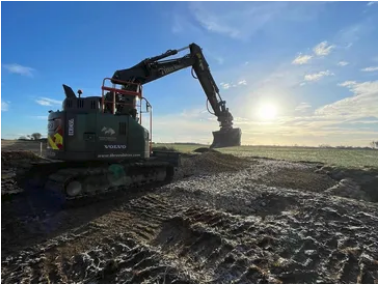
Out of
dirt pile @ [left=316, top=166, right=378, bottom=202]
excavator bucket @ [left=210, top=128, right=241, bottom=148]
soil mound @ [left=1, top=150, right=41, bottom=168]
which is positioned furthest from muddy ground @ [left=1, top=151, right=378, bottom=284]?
excavator bucket @ [left=210, top=128, right=241, bottom=148]

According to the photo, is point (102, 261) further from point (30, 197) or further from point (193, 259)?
point (30, 197)

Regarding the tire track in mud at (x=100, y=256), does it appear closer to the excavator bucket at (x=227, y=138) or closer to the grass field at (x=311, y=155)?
the grass field at (x=311, y=155)

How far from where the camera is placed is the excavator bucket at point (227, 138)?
21516mm

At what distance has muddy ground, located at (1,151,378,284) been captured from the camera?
14.0 ft

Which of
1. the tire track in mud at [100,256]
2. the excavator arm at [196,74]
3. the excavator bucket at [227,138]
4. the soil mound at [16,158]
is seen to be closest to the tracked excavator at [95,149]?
the excavator arm at [196,74]

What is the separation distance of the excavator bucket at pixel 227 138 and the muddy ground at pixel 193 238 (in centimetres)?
1237

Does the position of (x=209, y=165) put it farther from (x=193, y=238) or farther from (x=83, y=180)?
(x=193, y=238)

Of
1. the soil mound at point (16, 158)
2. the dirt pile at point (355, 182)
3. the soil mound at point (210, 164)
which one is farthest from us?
the soil mound at point (16, 158)

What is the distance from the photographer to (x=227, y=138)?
21.7 m

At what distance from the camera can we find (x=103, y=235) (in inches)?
226

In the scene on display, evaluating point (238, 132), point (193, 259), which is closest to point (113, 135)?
point (193, 259)

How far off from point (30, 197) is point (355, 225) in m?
8.76

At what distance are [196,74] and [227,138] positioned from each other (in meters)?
6.92

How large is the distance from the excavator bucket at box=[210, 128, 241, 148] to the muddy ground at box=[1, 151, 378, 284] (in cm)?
1237
